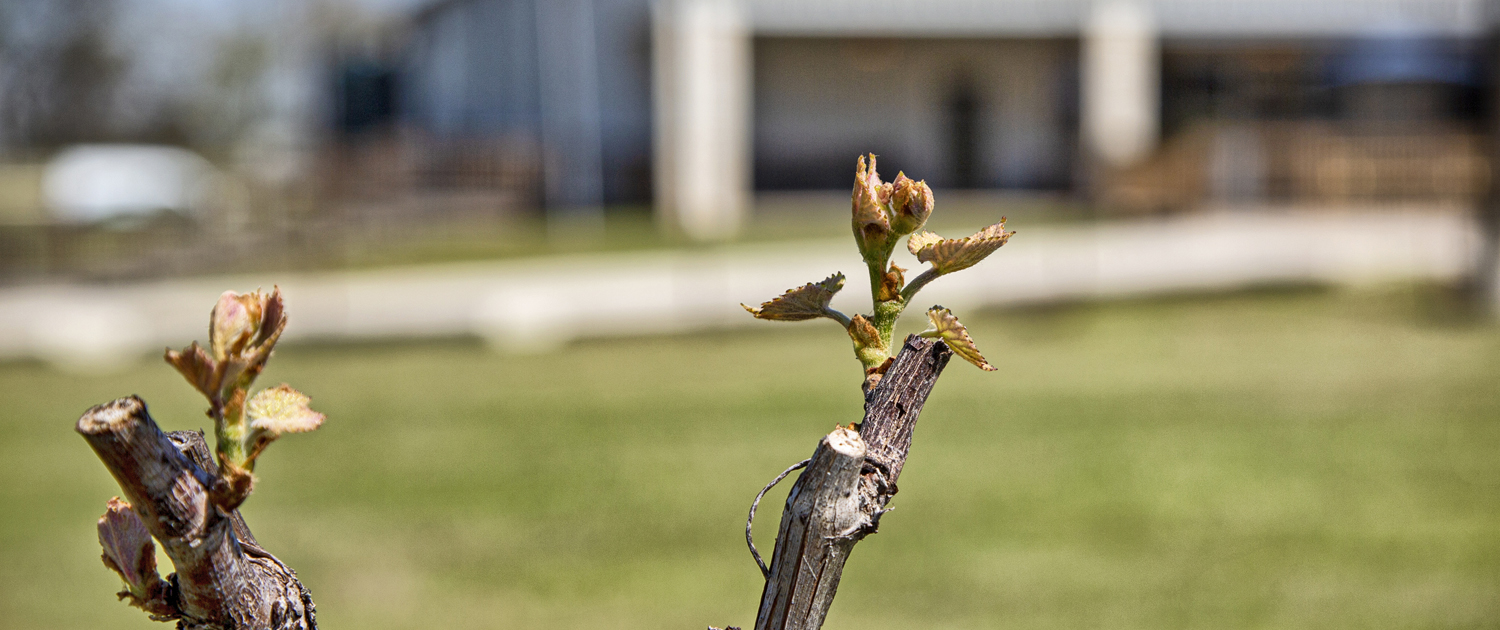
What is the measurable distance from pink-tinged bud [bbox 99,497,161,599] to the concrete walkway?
29.3 feet

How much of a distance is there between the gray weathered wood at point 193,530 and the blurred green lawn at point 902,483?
408cm

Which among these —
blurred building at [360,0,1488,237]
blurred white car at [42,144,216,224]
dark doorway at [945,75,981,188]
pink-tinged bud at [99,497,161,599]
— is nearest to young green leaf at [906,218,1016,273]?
pink-tinged bud at [99,497,161,599]

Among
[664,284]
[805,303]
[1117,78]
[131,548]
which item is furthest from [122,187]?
[805,303]

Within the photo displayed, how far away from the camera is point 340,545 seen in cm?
575

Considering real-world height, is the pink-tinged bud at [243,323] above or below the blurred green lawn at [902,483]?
above

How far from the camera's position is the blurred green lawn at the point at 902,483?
16.3 feet

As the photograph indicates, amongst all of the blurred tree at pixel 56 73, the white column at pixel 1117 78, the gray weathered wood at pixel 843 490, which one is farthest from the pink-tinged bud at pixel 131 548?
the blurred tree at pixel 56 73

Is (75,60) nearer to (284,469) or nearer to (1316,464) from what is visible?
(284,469)

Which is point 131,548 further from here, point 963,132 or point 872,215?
point 963,132

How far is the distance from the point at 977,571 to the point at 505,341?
6668mm

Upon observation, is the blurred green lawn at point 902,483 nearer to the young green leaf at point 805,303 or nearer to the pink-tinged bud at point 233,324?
the young green leaf at point 805,303

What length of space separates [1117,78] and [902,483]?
13.4 m

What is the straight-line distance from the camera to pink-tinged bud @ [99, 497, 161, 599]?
69 centimetres

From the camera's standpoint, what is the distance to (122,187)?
23359 mm
